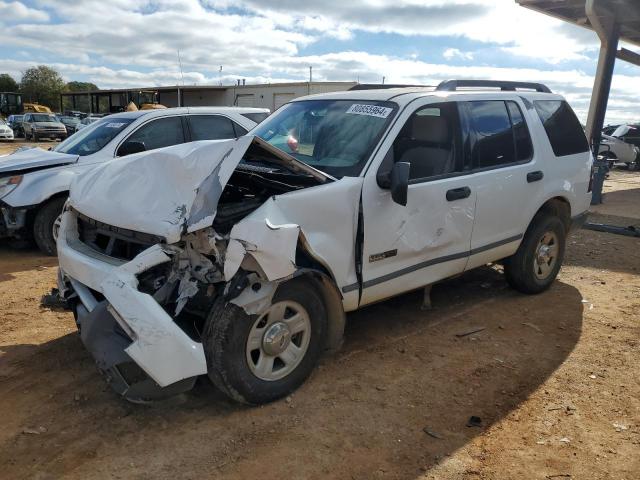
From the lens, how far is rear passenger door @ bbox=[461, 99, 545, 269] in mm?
4375

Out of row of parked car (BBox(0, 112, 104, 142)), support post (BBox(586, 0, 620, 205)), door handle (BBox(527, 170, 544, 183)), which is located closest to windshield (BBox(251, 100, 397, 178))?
door handle (BBox(527, 170, 544, 183))

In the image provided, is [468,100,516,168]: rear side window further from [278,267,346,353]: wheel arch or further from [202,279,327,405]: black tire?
[202,279,327,405]: black tire

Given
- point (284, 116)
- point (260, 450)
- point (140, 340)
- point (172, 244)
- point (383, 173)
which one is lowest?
point (260, 450)

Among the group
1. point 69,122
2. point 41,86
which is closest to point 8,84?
point 41,86

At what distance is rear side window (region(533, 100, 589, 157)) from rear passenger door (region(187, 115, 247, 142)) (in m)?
4.06

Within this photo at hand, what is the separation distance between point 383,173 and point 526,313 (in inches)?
89.9

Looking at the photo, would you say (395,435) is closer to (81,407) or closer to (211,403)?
(211,403)

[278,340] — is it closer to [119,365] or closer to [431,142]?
[119,365]

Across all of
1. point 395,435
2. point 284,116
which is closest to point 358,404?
point 395,435

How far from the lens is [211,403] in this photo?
130 inches

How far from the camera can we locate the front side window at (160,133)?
687 centimetres

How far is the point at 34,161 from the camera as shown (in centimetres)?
656

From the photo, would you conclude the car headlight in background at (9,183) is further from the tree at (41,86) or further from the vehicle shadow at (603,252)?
the tree at (41,86)

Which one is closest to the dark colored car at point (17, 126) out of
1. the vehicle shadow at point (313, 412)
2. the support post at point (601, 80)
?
the support post at point (601, 80)
